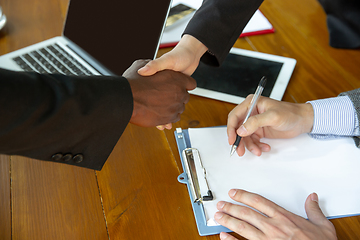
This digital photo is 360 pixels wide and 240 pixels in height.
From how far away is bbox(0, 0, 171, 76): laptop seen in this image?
2.93ft

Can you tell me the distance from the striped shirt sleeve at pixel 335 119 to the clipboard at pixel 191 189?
34 centimetres

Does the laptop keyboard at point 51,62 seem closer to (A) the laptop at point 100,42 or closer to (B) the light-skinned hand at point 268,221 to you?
(A) the laptop at point 100,42

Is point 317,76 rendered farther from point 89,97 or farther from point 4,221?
point 4,221

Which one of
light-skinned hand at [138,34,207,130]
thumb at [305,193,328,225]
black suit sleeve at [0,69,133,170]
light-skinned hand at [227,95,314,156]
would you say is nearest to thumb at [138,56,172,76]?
light-skinned hand at [138,34,207,130]

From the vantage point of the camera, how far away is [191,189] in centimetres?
69

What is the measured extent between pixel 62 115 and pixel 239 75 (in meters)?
0.60

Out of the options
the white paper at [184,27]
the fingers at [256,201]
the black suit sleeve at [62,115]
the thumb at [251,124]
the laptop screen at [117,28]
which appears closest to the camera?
the black suit sleeve at [62,115]

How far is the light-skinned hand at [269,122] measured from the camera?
759 mm

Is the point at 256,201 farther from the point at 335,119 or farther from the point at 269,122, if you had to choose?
the point at 335,119

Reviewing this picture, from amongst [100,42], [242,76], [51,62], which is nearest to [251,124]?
[242,76]

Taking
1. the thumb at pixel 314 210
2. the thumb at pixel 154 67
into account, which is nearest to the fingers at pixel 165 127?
the thumb at pixel 154 67

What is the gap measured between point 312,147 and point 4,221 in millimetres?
741

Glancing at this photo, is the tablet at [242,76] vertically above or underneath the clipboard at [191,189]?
above

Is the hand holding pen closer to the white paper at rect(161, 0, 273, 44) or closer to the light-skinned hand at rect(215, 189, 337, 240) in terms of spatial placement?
the light-skinned hand at rect(215, 189, 337, 240)
